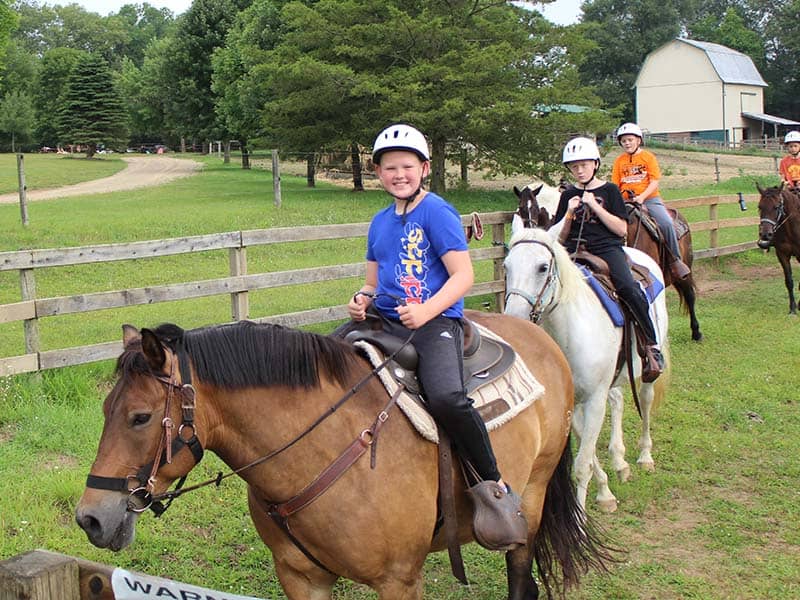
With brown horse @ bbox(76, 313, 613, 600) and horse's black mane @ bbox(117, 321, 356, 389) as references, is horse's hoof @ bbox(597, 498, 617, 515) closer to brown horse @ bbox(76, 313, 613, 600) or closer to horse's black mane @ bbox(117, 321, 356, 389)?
brown horse @ bbox(76, 313, 613, 600)

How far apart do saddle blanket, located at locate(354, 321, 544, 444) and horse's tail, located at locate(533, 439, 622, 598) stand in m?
0.73

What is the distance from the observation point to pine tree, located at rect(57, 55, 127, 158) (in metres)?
56.2

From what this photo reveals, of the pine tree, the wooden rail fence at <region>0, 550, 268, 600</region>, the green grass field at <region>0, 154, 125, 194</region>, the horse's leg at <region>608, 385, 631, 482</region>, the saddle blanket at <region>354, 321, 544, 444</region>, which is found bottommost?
the horse's leg at <region>608, 385, 631, 482</region>

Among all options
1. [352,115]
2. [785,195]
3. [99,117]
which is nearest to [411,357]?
[785,195]

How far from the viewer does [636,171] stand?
947 cm

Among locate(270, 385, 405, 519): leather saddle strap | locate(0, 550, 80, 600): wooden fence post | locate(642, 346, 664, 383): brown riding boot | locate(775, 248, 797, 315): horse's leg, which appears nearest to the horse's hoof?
locate(642, 346, 664, 383): brown riding boot

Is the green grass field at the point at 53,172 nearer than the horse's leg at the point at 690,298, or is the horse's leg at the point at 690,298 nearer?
the horse's leg at the point at 690,298

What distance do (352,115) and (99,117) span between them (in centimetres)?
3805

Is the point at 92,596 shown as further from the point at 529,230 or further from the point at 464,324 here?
the point at 529,230

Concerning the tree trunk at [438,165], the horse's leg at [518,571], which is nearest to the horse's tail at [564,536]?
the horse's leg at [518,571]

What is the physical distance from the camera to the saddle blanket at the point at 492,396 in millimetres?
3129

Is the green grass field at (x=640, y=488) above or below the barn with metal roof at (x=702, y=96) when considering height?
below

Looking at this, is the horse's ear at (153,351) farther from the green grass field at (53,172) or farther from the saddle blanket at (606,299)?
the green grass field at (53,172)

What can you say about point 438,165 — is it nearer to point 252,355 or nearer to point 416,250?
point 416,250
